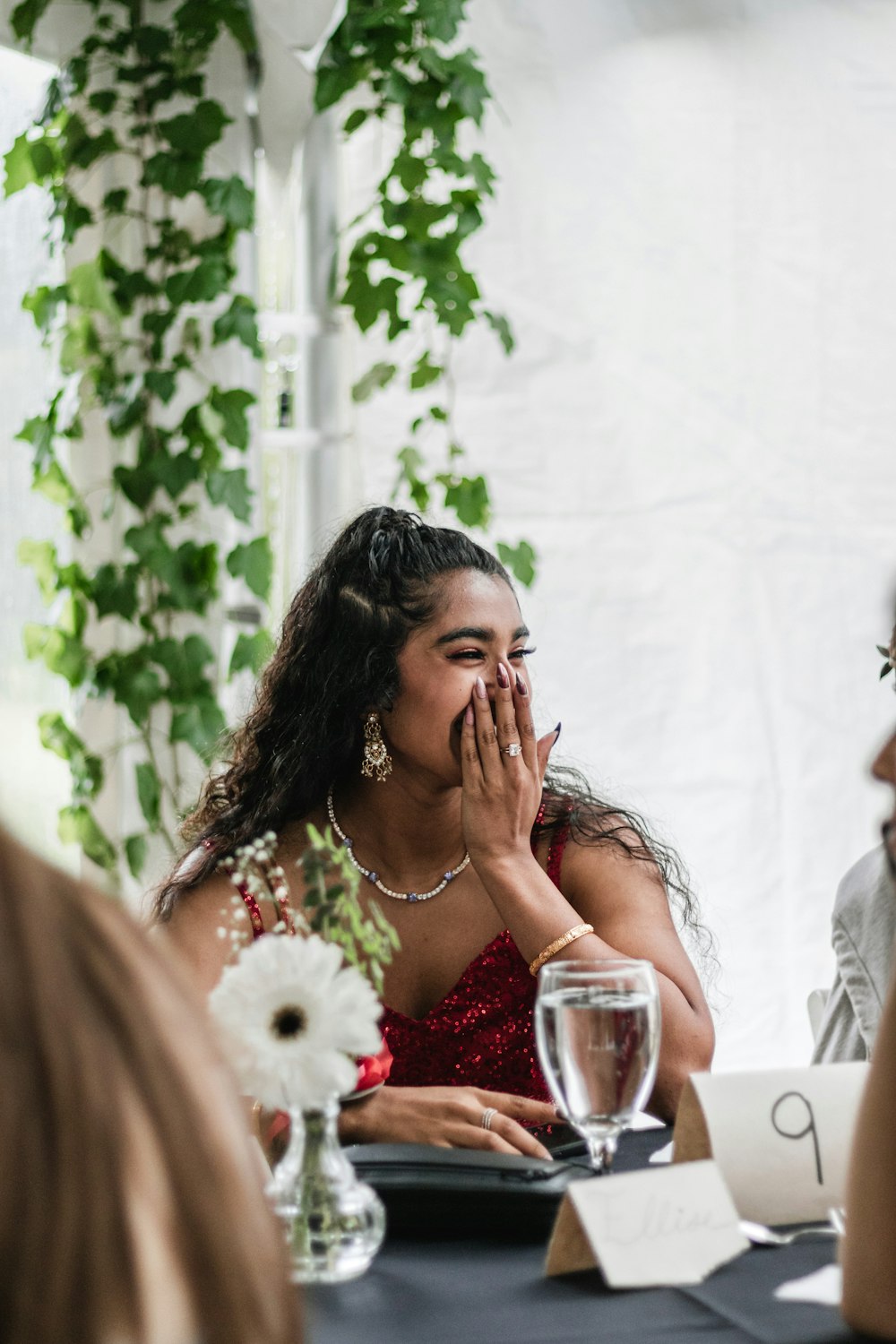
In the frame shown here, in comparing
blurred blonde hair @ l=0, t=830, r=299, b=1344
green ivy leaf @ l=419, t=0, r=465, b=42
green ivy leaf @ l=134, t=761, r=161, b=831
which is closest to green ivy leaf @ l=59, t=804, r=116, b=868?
green ivy leaf @ l=134, t=761, r=161, b=831

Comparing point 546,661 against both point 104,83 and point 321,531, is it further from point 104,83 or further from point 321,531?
point 104,83

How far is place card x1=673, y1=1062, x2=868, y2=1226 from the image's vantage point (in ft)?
2.96

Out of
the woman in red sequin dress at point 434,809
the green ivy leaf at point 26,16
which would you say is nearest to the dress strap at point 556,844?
the woman in red sequin dress at point 434,809

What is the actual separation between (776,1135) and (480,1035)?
0.81 meters

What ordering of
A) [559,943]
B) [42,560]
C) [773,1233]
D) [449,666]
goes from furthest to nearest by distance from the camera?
[42,560] → [449,666] → [559,943] → [773,1233]

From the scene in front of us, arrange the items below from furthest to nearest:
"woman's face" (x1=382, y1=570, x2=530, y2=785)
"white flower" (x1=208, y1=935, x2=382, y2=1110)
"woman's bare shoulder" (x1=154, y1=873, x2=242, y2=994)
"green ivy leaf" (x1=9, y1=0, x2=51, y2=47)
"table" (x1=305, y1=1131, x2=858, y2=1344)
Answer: "green ivy leaf" (x1=9, y1=0, x2=51, y2=47) → "woman's face" (x1=382, y1=570, x2=530, y2=785) → "woman's bare shoulder" (x1=154, y1=873, x2=242, y2=994) → "white flower" (x1=208, y1=935, x2=382, y2=1110) → "table" (x1=305, y1=1131, x2=858, y2=1344)

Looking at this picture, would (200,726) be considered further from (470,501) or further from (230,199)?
(230,199)

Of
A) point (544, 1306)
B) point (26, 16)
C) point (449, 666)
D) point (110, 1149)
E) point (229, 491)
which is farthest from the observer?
point (229, 491)

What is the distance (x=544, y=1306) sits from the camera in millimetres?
783

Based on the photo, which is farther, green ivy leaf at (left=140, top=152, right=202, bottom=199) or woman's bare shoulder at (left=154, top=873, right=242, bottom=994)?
green ivy leaf at (left=140, top=152, right=202, bottom=199)

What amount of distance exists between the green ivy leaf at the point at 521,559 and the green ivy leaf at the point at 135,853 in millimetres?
769

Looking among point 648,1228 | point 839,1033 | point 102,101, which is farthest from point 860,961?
point 102,101

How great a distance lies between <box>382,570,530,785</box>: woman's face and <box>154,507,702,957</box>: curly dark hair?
18 millimetres

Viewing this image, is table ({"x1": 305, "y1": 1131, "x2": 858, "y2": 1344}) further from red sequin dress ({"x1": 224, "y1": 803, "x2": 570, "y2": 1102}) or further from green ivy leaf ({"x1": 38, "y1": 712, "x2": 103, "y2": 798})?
green ivy leaf ({"x1": 38, "y1": 712, "x2": 103, "y2": 798})
